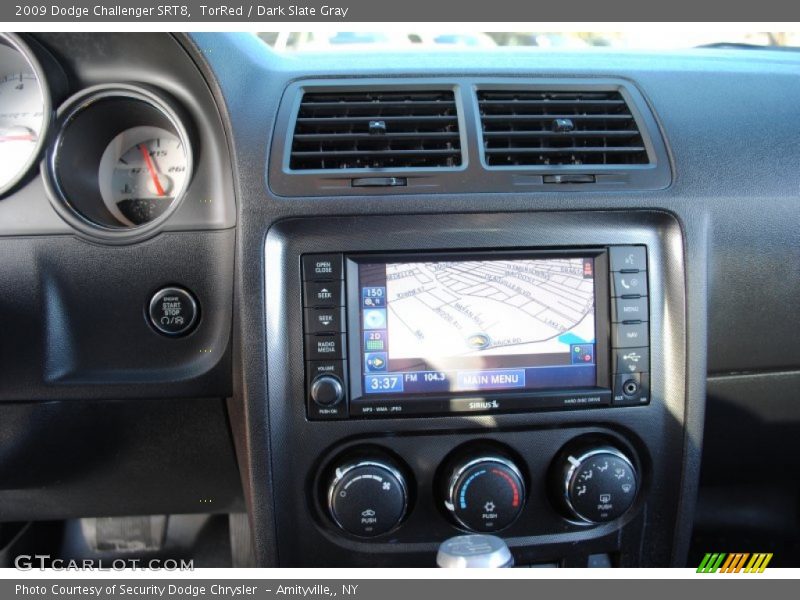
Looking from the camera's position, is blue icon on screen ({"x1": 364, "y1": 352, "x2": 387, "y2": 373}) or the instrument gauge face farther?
the instrument gauge face

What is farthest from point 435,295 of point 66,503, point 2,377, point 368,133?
point 66,503

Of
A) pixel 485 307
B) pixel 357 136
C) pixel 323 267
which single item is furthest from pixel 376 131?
pixel 485 307

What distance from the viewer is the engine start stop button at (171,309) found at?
1.38 meters

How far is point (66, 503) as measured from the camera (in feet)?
5.36

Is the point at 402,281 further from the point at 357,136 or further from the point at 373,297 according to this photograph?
the point at 357,136

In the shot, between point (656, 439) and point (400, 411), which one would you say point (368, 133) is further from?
point (656, 439)

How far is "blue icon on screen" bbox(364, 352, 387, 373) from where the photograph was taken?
130cm

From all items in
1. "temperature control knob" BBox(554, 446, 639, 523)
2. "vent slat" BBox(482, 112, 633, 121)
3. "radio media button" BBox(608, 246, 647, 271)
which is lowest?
"temperature control knob" BBox(554, 446, 639, 523)

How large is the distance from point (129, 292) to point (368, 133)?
22.8 inches

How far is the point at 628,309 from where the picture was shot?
1.34m

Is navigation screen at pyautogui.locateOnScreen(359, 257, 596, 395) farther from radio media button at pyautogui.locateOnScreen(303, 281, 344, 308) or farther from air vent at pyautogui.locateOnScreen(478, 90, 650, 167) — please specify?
air vent at pyautogui.locateOnScreen(478, 90, 650, 167)

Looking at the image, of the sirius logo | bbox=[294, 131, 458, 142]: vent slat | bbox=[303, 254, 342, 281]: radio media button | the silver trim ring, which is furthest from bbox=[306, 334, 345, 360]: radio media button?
the silver trim ring

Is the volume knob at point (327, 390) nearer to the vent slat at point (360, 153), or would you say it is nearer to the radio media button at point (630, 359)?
the vent slat at point (360, 153)

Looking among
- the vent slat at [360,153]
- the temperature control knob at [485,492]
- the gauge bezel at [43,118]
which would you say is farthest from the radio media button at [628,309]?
the gauge bezel at [43,118]
